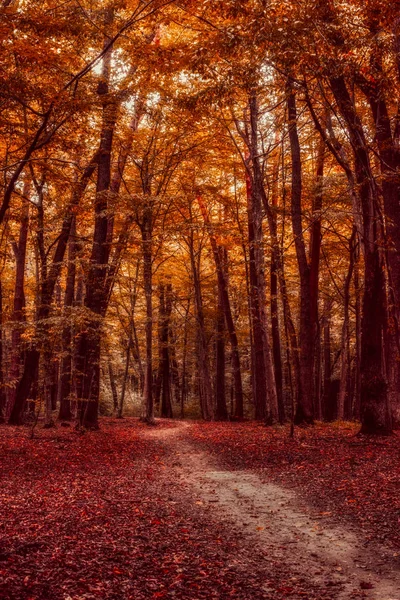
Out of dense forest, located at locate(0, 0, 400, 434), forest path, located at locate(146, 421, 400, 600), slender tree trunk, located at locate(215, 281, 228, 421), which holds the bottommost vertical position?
forest path, located at locate(146, 421, 400, 600)

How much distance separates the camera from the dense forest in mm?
9625

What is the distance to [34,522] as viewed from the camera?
20.1 ft

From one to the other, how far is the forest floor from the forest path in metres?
0.02

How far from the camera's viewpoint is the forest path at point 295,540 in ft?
14.7

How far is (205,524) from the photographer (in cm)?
638

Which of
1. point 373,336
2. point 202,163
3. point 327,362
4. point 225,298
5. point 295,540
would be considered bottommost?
point 295,540

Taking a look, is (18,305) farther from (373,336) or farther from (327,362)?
(327,362)

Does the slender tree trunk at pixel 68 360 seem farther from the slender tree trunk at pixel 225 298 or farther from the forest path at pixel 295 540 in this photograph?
the forest path at pixel 295 540

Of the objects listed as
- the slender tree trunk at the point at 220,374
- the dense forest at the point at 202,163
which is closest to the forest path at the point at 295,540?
the dense forest at the point at 202,163

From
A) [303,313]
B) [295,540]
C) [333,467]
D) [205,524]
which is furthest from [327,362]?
[295,540]

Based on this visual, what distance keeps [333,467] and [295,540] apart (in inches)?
167

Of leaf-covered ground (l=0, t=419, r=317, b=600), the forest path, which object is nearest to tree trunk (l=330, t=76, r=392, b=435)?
the forest path

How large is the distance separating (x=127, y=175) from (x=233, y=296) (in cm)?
1186

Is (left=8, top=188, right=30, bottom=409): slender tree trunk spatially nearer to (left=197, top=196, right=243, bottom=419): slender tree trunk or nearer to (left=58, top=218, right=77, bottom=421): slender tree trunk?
(left=58, top=218, right=77, bottom=421): slender tree trunk
